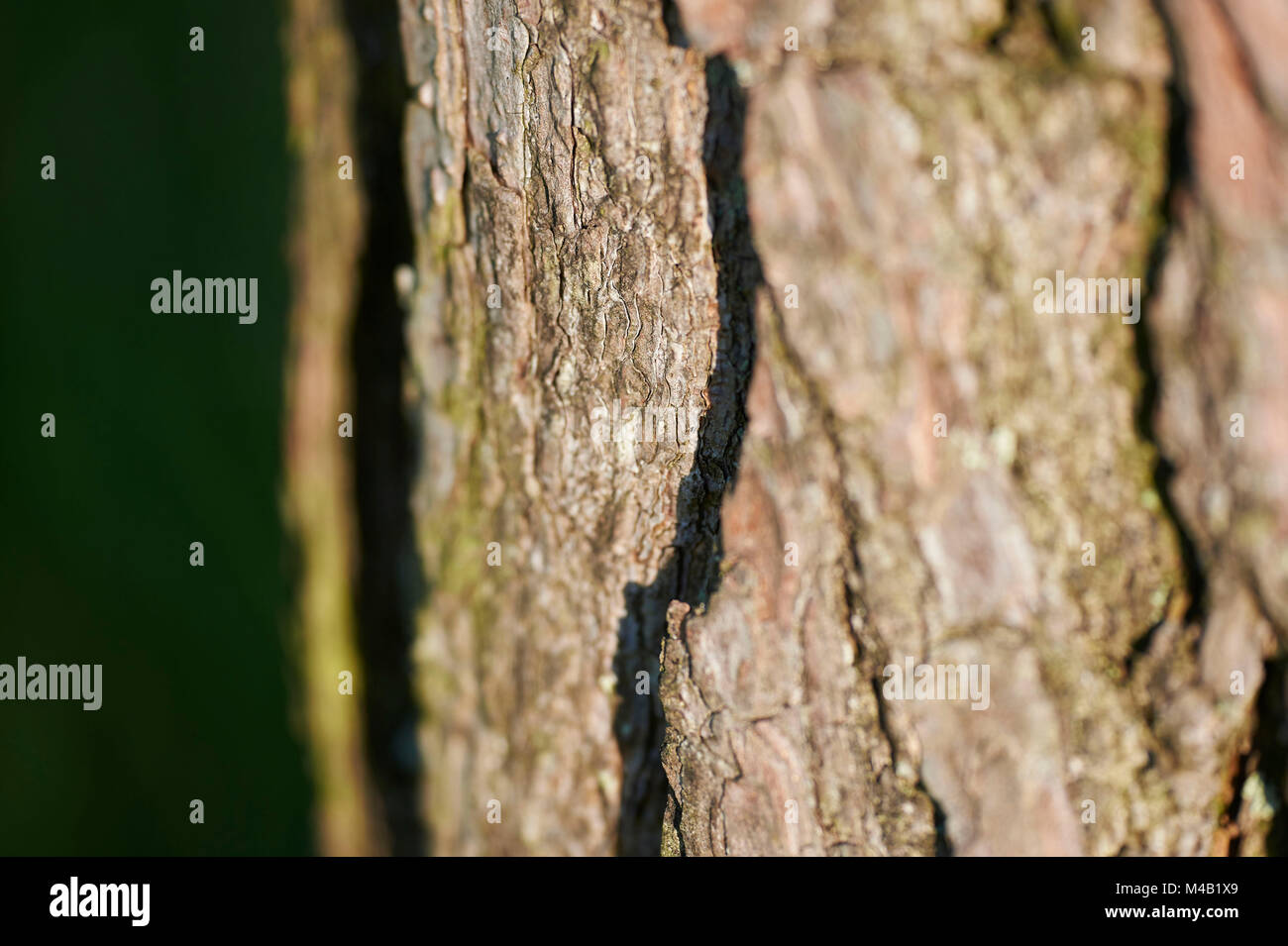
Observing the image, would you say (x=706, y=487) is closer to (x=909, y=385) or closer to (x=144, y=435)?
(x=909, y=385)

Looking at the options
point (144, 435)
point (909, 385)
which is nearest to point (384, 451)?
point (144, 435)

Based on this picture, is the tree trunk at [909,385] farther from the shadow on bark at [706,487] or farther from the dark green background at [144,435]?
the dark green background at [144,435]

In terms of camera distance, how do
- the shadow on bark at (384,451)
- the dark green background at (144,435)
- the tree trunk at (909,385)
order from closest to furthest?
the tree trunk at (909,385) < the shadow on bark at (384,451) < the dark green background at (144,435)

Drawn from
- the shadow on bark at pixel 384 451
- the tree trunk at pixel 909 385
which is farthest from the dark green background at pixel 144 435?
the tree trunk at pixel 909 385

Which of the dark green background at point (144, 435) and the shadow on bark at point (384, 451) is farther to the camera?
the dark green background at point (144, 435)

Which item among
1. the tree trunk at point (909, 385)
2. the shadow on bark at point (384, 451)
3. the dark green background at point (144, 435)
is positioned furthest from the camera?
the dark green background at point (144, 435)

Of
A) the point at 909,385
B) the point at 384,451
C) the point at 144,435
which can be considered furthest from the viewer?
the point at 144,435
